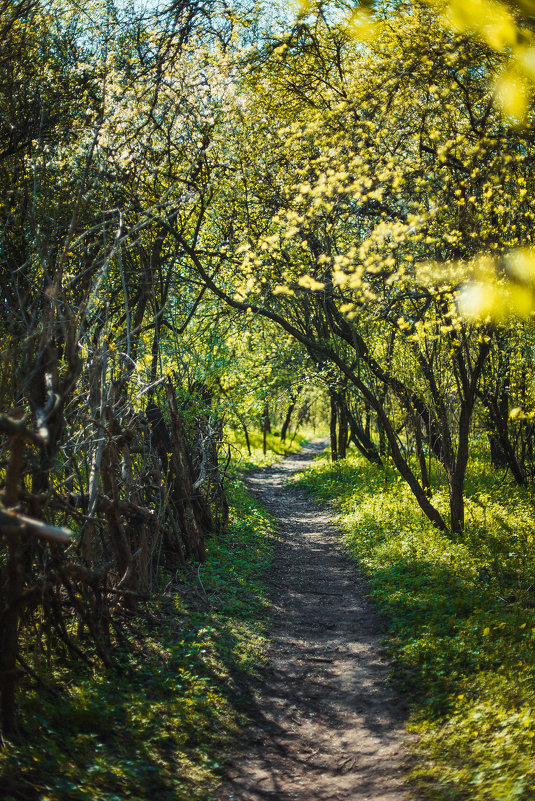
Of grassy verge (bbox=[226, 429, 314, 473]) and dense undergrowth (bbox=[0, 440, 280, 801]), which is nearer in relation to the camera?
dense undergrowth (bbox=[0, 440, 280, 801])

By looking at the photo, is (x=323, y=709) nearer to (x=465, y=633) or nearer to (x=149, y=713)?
(x=149, y=713)

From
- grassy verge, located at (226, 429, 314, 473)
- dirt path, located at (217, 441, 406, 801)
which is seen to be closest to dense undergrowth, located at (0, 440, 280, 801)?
dirt path, located at (217, 441, 406, 801)

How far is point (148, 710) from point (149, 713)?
39 millimetres

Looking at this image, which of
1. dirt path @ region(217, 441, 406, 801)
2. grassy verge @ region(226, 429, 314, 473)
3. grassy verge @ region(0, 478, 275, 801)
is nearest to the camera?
grassy verge @ region(0, 478, 275, 801)

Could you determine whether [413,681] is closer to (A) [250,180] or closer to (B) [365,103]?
(B) [365,103]

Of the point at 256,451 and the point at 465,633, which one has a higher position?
the point at 465,633

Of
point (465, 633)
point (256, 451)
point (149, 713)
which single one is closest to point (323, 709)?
point (149, 713)

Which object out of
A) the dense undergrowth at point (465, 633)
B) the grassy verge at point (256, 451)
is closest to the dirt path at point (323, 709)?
the dense undergrowth at point (465, 633)

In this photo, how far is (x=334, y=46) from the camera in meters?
10.0

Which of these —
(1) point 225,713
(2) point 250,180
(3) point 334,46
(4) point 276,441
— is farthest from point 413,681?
(4) point 276,441

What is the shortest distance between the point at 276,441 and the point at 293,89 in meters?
32.7

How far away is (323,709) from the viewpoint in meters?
5.70

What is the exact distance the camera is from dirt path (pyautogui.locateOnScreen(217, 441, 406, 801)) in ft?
14.7

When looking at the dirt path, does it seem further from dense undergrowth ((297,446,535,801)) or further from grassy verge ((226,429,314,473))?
grassy verge ((226,429,314,473))
